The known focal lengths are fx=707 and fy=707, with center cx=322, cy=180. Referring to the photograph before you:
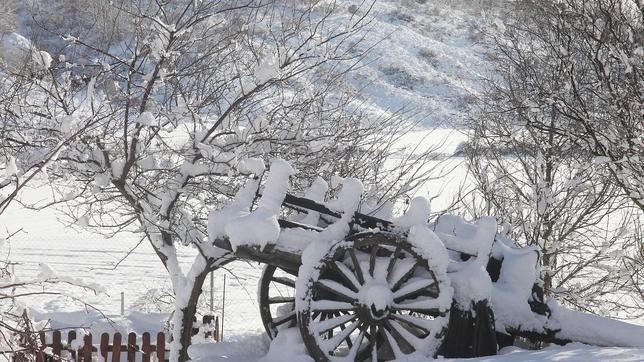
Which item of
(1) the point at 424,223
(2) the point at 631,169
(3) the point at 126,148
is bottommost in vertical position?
(1) the point at 424,223

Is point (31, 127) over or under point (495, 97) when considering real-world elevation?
under

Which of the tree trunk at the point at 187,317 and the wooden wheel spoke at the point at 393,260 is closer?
the wooden wheel spoke at the point at 393,260

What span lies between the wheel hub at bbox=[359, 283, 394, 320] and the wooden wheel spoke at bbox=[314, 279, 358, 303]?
4.2 inches

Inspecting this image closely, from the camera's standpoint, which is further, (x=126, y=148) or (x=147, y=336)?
(x=147, y=336)

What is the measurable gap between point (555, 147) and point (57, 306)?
39.0 ft

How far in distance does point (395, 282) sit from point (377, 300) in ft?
0.76

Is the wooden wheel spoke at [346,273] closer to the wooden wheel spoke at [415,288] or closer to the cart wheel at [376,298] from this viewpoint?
the cart wheel at [376,298]

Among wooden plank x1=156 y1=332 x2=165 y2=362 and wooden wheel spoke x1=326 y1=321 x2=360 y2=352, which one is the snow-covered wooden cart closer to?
wooden wheel spoke x1=326 y1=321 x2=360 y2=352

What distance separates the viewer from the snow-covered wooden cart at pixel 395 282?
5.95 m

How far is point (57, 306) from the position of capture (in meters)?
16.8

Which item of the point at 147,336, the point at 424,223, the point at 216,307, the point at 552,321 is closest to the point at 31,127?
the point at 147,336

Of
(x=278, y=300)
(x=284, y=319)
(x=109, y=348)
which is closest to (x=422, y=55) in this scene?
(x=109, y=348)

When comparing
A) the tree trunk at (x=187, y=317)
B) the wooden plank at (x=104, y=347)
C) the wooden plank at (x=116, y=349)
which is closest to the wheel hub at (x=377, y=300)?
the tree trunk at (x=187, y=317)

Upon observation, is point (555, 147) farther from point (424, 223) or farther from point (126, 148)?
point (126, 148)
